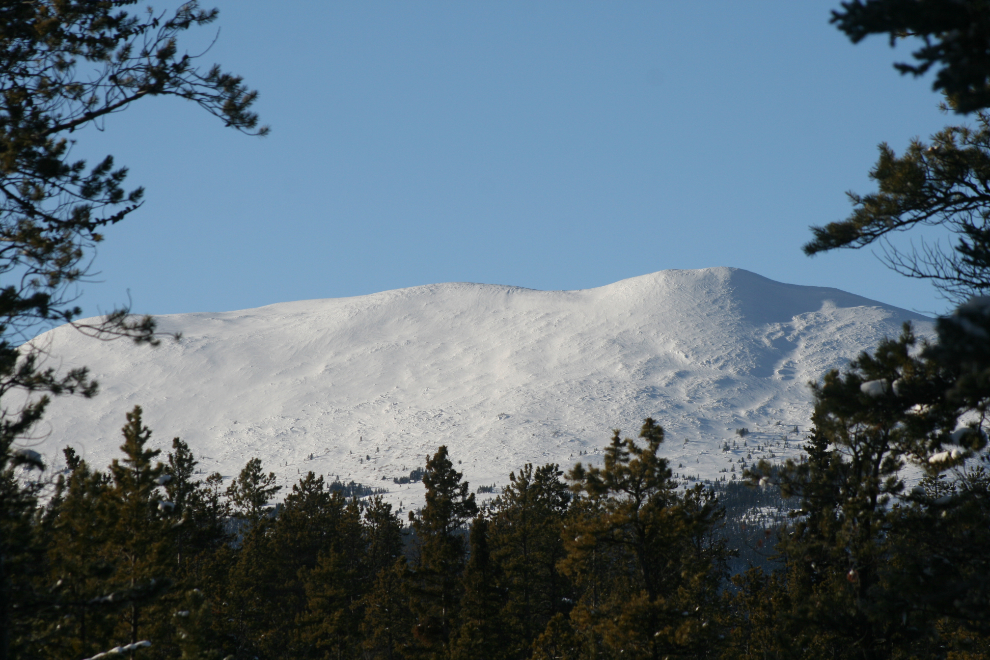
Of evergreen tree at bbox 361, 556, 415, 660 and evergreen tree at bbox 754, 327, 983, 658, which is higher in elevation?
evergreen tree at bbox 754, 327, 983, 658

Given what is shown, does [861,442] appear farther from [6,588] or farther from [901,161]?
[6,588]

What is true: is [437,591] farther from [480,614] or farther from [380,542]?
[380,542]

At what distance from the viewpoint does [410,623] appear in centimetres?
3766

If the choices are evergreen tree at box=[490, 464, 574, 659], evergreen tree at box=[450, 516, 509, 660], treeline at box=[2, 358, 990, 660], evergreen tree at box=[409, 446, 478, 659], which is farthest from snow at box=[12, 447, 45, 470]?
evergreen tree at box=[490, 464, 574, 659]

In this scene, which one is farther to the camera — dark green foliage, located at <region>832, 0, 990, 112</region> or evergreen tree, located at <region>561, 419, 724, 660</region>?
evergreen tree, located at <region>561, 419, 724, 660</region>

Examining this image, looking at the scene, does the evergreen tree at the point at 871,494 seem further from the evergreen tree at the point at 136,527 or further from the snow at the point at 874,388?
the evergreen tree at the point at 136,527

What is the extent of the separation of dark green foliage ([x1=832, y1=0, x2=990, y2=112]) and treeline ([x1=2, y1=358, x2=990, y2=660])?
3590 millimetres

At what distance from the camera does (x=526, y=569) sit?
114 feet

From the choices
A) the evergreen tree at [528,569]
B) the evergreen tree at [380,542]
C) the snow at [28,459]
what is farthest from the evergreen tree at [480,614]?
the snow at [28,459]

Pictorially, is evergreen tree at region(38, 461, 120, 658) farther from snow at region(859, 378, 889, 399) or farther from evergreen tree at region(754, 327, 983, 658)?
evergreen tree at region(754, 327, 983, 658)

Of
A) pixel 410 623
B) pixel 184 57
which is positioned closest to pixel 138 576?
pixel 184 57

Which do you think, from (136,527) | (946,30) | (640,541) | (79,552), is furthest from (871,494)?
(79,552)

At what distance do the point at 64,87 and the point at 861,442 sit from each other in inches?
572

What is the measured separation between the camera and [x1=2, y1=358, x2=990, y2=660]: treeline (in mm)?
10562
